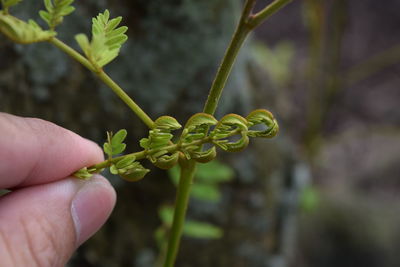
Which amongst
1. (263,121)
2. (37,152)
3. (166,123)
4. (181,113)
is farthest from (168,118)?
(181,113)

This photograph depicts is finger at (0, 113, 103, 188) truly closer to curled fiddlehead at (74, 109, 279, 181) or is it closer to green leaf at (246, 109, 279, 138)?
curled fiddlehead at (74, 109, 279, 181)

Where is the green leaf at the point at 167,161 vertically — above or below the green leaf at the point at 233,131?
below

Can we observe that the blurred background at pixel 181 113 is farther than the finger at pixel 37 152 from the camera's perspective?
Yes

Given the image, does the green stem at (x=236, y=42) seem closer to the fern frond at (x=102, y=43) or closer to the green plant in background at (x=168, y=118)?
the green plant in background at (x=168, y=118)

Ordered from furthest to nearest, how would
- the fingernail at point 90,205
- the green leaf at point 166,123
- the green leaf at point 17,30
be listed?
1. the fingernail at point 90,205
2. the green leaf at point 166,123
3. the green leaf at point 17,30

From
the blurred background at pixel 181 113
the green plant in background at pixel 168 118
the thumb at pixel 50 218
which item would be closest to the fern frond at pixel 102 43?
the green plant in background at pixel 168 118

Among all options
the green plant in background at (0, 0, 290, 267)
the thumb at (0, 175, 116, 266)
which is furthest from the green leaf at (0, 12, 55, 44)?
the thumb at (0, 175, 116, 266)

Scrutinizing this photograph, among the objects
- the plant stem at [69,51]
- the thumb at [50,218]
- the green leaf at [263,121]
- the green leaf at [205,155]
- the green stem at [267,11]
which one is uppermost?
the green stem at [267,11]
